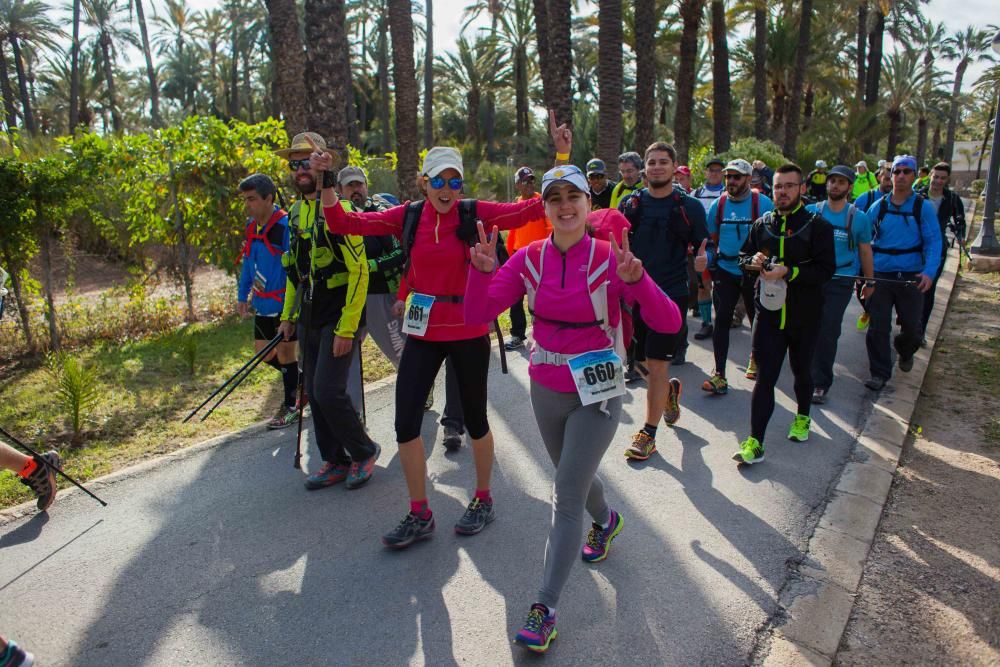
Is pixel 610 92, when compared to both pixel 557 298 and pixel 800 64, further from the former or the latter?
pixel 800 64

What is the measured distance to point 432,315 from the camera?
392 cm

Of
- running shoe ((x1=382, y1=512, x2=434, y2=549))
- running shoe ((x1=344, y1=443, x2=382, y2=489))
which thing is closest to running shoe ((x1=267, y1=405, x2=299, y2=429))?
running shoe ((x1=344, y1=443, x2=382, y2=489))

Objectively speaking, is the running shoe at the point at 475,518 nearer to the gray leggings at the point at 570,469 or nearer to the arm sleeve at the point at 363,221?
the gray leggings at the point at 570,469

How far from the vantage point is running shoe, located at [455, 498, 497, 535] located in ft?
13.4

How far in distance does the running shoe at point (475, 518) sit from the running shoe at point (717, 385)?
312 centimetres

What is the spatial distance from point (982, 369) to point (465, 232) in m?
6.22

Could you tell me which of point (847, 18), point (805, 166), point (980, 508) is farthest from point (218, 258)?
point (847, 18)

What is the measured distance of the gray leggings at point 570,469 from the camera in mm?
3096

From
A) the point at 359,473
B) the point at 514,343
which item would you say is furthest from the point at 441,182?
the point at 514,343

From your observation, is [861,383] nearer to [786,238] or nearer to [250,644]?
[786,238]

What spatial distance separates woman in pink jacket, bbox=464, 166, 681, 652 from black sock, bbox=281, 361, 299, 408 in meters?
3.24

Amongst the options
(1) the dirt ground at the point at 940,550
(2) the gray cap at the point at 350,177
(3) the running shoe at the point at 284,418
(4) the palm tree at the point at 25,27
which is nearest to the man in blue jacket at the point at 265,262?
(3) the running shoe at the point at 284,418

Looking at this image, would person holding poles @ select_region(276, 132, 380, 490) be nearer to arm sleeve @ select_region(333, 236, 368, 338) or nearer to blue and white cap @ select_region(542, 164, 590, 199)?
arm sleeve @ select_region(333, 236, 368, 338)

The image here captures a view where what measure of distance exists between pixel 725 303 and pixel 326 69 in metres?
5.88
